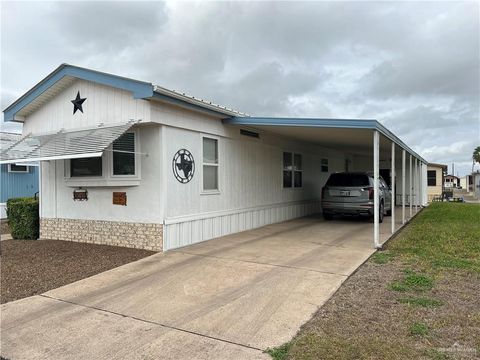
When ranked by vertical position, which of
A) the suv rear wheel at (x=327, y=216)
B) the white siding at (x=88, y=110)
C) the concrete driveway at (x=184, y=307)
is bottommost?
the concrete driveway at (x=184, y=307)

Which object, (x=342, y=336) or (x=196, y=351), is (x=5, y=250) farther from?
(x=342, y=336)

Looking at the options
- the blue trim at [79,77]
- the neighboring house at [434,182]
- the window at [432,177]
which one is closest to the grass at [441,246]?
the blue trim at [79,77]

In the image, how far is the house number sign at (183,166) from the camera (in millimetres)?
8102

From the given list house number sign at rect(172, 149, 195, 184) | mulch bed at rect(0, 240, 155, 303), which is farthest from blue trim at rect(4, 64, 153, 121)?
mulch bed at rect(0, 240, 155, 303)

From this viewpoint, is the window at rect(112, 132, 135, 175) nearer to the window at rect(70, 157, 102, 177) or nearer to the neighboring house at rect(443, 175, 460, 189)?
the window at rect(70, 157, 102, 177)

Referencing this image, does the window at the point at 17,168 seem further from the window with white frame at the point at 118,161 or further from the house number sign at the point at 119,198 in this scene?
the house number sign at the point at 119,198

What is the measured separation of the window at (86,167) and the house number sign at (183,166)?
A: 72.9 inches

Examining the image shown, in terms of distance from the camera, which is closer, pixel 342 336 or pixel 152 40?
pixel 342 336

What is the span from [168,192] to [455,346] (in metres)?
5.75

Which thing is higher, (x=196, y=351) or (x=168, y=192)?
(x=168, y=192)

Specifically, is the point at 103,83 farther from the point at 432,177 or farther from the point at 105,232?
the point at 432,177

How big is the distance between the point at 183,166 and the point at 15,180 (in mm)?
12279

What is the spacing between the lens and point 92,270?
253 inches

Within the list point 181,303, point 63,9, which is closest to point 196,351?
point 181,303
